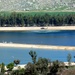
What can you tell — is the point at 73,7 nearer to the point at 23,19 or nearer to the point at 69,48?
the point at 23,19

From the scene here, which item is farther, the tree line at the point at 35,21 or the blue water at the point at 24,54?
the tree line at the point at 35,21

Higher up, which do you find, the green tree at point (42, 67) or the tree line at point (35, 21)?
the green tree at point (42, 67)

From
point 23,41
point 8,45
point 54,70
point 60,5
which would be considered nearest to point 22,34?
point 23,41

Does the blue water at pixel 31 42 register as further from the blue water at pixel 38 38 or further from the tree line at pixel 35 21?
the tree line at pixel 35 21

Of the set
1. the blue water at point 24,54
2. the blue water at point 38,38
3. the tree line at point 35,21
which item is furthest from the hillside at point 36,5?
the blue water at point 24,54

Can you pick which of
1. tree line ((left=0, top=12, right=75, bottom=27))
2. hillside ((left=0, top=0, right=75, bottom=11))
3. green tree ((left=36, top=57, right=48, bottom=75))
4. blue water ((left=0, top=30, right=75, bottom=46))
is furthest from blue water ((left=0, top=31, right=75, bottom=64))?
hillside ((left=0, top=0, right=75, bottom=11))

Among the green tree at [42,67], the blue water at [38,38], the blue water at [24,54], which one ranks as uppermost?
the green tree at [42,67]
